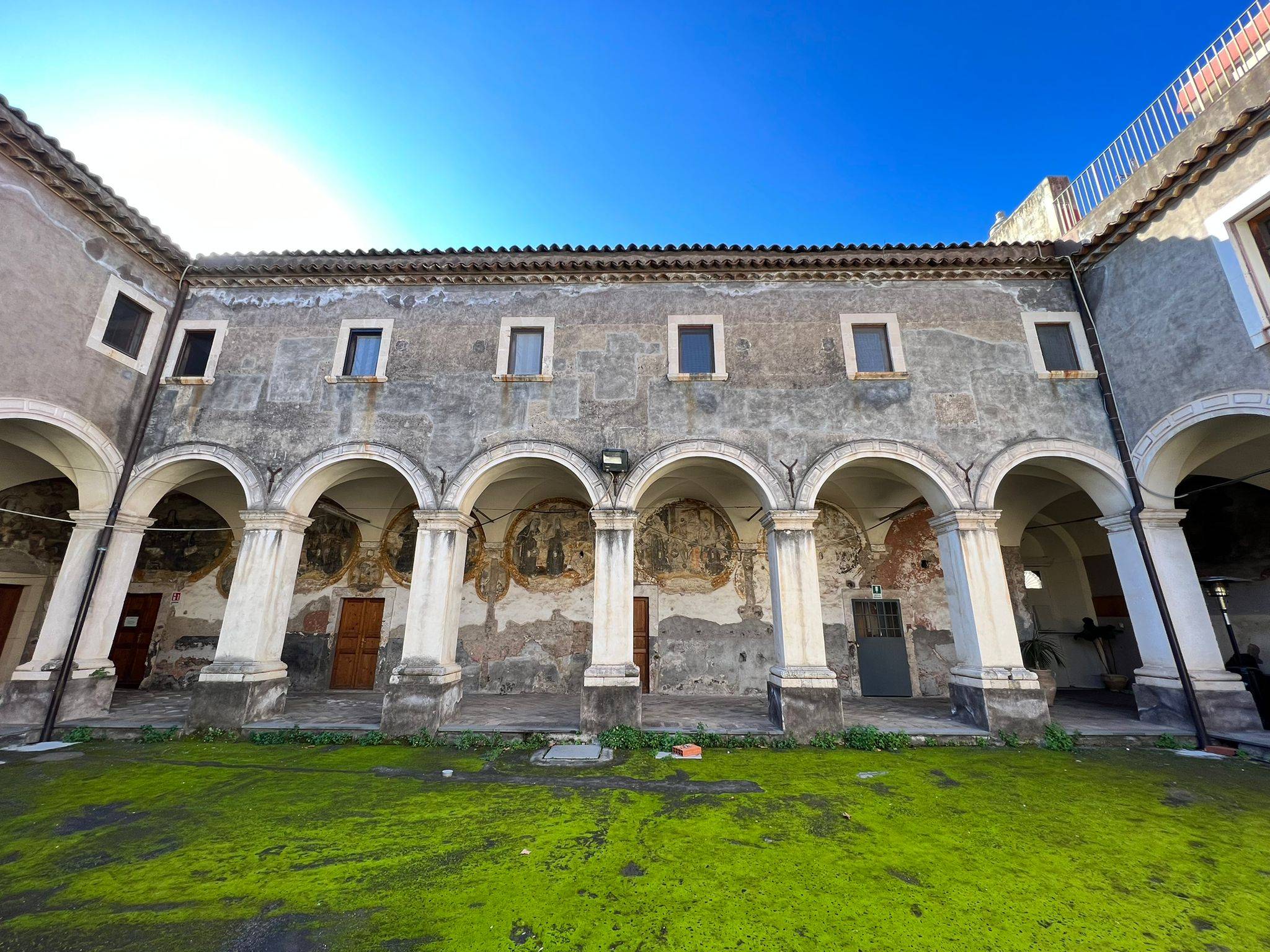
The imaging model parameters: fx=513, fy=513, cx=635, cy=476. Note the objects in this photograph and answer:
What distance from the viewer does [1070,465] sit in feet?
31.1

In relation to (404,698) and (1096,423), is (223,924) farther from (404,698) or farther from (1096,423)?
(1096,423)

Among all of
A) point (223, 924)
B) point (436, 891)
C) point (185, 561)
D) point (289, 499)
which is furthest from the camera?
point (185, 561)

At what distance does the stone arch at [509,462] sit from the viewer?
9117mm

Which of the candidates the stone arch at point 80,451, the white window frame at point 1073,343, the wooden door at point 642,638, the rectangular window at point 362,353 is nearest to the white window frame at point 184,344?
the stone arch at point 80,451

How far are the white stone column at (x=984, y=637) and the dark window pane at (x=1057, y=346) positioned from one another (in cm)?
359

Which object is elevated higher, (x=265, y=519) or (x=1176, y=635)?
(x=265, y=519)

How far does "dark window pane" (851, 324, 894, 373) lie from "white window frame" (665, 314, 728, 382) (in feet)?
8.50

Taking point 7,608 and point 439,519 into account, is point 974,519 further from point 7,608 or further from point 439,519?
point 7,608

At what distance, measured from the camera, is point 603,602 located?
8602 mm

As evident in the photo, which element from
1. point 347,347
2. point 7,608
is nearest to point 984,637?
point 347,347

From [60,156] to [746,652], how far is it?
1559 cm

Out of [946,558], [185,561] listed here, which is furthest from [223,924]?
[185,561]

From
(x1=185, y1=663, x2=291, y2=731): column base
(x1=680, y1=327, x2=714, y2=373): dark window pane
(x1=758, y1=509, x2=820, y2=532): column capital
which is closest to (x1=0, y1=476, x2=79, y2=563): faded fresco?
(x1=185, y1=663, x2=291, y2=731): column base

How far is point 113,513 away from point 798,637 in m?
12.2
